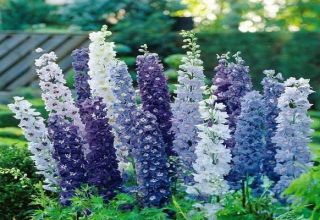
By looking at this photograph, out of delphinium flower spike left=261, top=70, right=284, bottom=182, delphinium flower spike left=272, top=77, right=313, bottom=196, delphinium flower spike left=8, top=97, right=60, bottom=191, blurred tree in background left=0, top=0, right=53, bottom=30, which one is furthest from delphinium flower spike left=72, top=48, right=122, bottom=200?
blurred tree in background left=0, top=0, right=53, bottom=30

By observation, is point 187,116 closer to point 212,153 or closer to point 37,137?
point 212,153

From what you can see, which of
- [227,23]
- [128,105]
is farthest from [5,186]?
[227,23]

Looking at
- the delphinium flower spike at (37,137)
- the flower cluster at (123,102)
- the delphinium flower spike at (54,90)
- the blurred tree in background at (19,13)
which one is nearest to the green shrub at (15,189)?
the delphinium flower spike at (37,137)

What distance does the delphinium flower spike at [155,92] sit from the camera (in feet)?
15.6

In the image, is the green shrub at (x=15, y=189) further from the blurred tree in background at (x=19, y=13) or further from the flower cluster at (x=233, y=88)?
the blurred tree in background at (x=19, y=13)

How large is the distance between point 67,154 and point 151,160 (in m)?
0.53

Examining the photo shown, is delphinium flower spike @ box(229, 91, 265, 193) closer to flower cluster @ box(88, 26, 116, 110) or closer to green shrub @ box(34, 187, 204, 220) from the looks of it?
green shrub @ box(34, 187, 204, 220)

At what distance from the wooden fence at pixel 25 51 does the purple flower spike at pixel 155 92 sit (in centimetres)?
925

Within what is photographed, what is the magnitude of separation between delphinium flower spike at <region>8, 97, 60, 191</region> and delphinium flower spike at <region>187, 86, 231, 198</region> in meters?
1.06

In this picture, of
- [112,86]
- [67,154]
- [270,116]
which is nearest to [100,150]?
[67,154]

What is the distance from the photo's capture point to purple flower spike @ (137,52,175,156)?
475cm

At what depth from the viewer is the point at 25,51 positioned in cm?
1438

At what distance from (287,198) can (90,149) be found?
103 centimetres

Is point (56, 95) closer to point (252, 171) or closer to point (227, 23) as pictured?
point (252, 171)
